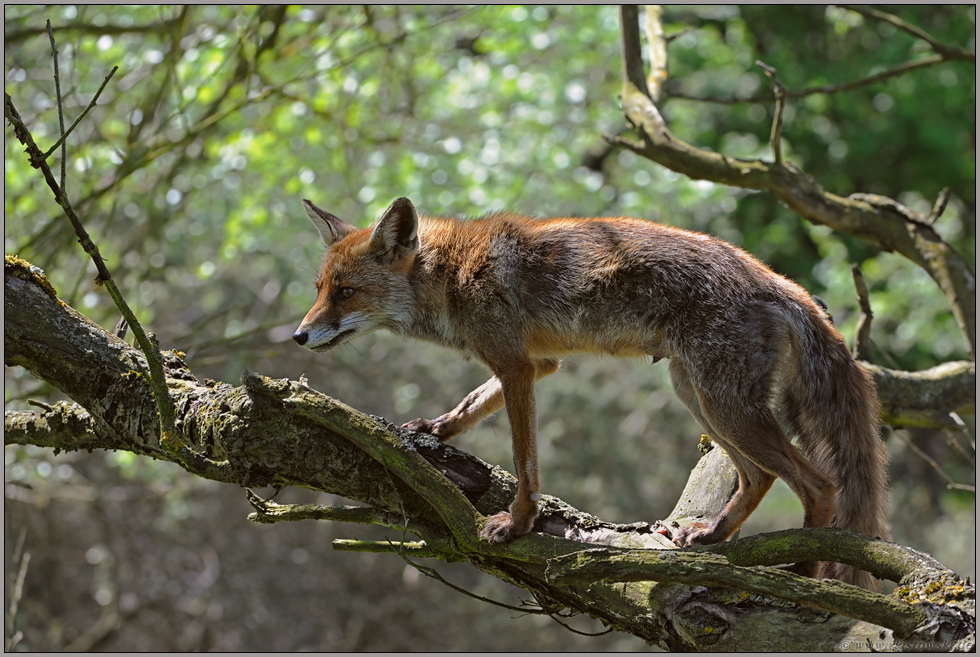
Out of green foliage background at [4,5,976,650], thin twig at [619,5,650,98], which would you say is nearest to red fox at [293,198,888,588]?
thin twig at [619,5,650,98]

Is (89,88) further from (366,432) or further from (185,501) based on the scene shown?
(366,432)

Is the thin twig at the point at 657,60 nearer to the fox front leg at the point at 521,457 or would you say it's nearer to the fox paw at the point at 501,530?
the fox front leg at the point at 521,457

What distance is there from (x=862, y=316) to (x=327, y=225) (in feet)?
14.3

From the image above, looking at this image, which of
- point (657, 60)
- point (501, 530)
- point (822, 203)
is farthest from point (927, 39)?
point (501, 530)

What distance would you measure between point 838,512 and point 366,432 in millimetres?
2533

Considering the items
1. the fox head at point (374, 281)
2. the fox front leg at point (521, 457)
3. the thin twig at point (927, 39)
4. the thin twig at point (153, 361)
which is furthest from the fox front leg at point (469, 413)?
the thin twig at point (927, 39)

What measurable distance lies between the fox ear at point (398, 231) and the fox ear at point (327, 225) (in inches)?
26.9

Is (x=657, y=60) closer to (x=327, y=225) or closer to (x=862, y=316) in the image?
(x=862, y=316)

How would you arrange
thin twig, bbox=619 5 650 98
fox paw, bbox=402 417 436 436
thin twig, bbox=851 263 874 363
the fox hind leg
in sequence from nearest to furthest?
the fox hind leg < fox paw, bbox=402 417 436 436 < thin twig, bbox=851 263 874 363 < thin twig, bbox=619 5 650 98

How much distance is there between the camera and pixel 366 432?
3781 mm

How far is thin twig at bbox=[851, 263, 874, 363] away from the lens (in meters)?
6.26

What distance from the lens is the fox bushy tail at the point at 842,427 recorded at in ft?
13.6

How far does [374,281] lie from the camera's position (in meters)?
5.24

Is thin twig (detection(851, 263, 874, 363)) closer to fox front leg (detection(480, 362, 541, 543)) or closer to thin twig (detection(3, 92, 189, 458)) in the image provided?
fox front leg (detection(480, 362, 541, 543))
